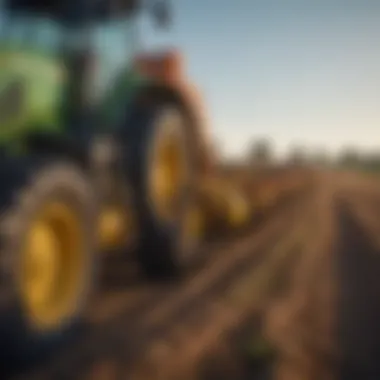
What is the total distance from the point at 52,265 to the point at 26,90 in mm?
875

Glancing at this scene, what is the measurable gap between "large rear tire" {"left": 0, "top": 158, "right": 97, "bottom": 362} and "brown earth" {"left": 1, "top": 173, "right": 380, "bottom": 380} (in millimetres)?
148

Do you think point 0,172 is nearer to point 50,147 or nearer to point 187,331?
point 50,147

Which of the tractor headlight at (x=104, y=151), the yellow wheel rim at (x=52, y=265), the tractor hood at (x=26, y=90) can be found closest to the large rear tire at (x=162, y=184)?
the tractor headlight at (x=104, y=151)

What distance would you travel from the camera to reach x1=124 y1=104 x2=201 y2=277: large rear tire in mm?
4633

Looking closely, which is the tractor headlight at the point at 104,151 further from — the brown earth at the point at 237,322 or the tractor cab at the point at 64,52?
the brown earth at the point at 237,322

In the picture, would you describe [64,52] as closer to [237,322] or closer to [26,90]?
[26,90]

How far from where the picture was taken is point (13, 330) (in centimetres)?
312

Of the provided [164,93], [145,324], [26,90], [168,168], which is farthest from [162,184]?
[26,90]

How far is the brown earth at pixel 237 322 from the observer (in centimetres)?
330

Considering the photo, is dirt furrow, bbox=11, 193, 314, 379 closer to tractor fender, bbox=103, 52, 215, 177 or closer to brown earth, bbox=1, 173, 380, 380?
brown earth, bbox=1, 173, 380, 380

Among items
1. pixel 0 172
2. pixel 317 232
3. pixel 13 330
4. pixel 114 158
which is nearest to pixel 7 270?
pixel 13 330

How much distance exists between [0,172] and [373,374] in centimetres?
181

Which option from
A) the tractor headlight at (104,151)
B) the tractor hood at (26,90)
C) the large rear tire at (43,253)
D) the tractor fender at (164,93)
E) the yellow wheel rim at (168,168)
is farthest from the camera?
the yellow wheel rim at (168,168)

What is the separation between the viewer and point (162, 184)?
5184 millimetres
